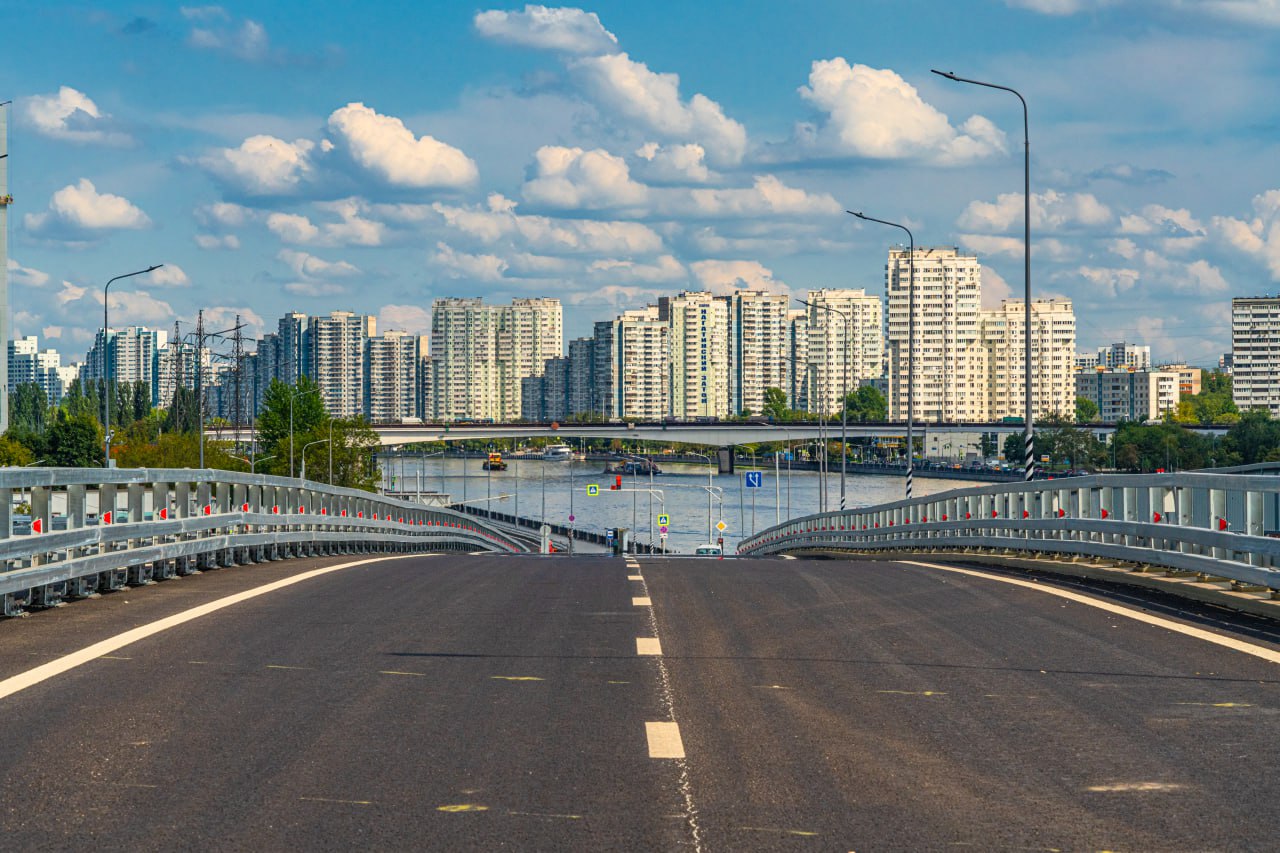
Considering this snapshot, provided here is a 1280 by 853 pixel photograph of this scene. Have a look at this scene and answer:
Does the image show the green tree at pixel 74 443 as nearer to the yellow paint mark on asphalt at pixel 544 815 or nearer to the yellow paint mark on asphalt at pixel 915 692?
the yellow paint mark on asphalt at pixel 915 692

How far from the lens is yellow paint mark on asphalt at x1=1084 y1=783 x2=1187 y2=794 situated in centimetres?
655

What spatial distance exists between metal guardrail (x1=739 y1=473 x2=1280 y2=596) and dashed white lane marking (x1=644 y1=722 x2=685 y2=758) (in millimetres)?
7280

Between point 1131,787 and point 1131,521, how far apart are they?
40.5 feet

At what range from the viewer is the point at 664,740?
7520 mm

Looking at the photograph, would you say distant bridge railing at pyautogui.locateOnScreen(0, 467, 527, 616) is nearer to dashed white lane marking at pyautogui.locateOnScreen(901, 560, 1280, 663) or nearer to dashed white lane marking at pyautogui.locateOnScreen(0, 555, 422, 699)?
dashed white lane marking at pyautogui.locateOnScreen(0, 555, 422, 699)

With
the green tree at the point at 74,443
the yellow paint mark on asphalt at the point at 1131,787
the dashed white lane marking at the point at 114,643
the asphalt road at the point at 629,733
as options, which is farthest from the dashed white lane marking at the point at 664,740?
the green tree at the point at 74,443

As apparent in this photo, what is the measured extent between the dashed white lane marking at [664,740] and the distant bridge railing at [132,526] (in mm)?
6252

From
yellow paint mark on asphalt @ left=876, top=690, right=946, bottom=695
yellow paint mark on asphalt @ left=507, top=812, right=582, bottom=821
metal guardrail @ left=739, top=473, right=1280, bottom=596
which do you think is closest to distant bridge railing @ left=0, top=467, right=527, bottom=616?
yellow paint mark on asphalt @ left=876, top=690, right=946, bottom=695

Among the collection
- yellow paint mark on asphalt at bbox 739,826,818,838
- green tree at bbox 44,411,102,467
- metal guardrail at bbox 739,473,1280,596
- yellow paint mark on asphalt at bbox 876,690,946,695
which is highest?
green tree at bbox 44,411,102,467

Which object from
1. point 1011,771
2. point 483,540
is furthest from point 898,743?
point 483,540

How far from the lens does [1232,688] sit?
9.24 m

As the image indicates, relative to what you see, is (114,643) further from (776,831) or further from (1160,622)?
(1160,622)

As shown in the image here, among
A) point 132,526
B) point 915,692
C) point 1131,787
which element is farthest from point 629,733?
point 132,526

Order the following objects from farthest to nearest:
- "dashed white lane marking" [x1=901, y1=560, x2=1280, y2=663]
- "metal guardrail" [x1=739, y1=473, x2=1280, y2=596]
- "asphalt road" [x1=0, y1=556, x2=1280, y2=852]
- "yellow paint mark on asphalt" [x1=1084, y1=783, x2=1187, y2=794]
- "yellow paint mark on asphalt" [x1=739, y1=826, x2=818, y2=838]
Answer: "metal guardrail" [x1=739, y1=473, x2=1280, y2=596] → "dashed white lane marking" [x1=901, y1=560, x2=1280, y2=663] → "yellow paint mark on asphalt" [x1=1084, y1=783, x2=1187, y2=794] → "asphalt road" [x1=0, y1=556, x2=1280, y2=852] → "yellow paint mark on asphalt" [x1=739, y1=826, x2=818, y2=838]
